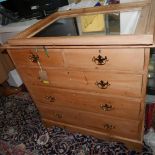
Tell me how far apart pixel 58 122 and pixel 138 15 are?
1134mm

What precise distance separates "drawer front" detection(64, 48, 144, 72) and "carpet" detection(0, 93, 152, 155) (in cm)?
80

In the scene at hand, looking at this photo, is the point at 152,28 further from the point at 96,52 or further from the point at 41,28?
the point at 41,28

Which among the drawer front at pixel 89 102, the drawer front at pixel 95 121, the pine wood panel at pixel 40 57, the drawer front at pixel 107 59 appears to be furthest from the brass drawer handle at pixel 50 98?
the drawer front at pixel 107 59

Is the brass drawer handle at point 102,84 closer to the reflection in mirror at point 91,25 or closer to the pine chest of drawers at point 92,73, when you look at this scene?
the pine chest of drawers at point 92,73

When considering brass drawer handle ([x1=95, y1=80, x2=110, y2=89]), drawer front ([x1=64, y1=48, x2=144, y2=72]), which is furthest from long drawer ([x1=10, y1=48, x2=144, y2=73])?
brass drawer handle ([x1=95, y1=80, x2=110, y2=89])

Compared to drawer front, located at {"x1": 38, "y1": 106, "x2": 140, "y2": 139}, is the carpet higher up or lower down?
lower down

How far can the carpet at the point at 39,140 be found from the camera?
143 cm

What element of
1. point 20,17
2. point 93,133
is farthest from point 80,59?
point 20,17

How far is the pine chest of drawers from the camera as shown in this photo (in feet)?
2.83

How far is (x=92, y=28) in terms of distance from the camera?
1080mm

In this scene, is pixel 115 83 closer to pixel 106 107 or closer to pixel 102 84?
pixel 102 84

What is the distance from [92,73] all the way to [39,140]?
3.16 ft

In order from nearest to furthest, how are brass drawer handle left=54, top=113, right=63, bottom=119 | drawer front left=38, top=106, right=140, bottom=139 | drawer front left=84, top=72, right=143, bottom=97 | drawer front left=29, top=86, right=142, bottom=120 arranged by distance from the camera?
drawer front left=84, top=72, right=143, bottom=97, drawer front left=29, top=86, right=142, bottom=120, drawer front left=38, top=106, right=140, bottom=139, brass drawer handle left=54, top=113, right=63, bottom=119

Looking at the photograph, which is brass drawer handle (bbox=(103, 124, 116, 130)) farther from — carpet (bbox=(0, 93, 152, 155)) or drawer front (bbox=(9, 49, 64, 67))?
drawer front (bbox=(9, 49, 64, 67))
